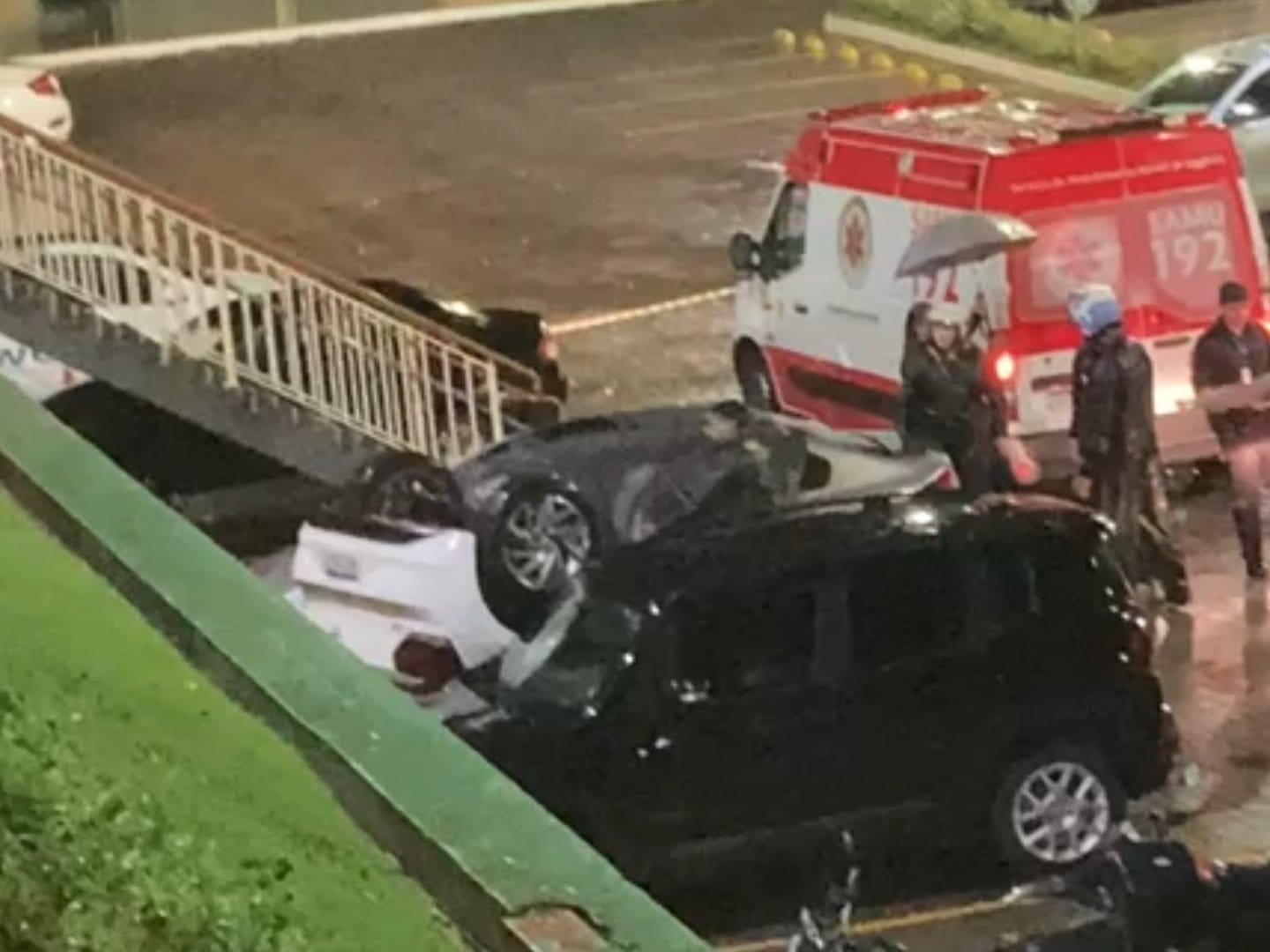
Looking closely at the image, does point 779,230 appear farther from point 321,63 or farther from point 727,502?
point 321,63

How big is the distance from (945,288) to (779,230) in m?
2.29

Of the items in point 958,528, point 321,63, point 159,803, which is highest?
point 159,803

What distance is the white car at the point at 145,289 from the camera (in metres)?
14.6

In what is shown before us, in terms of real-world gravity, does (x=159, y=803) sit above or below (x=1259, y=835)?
above

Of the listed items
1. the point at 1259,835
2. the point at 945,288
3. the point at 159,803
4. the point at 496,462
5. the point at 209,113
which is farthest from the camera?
the point at 209,113

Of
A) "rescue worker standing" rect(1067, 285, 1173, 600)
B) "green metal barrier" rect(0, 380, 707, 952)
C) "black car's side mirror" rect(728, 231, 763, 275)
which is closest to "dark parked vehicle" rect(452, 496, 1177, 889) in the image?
"green metal barrier" rect(0, 380, 707, 952)

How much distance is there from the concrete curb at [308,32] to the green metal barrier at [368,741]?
26.3 meters

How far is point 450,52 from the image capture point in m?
34.8

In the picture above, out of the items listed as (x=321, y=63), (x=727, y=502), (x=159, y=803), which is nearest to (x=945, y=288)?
(x=727, y=502)

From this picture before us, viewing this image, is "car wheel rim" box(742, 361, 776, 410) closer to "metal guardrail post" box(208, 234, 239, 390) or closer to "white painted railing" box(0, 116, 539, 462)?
"white painted railing" box(0, 116, 539, 462)

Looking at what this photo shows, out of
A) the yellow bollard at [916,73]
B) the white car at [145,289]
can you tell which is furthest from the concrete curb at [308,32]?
the white car at [145,289]

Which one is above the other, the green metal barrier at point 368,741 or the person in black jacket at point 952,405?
the green metal barrier at point 368,741

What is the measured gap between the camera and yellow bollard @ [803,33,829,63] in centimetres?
3347

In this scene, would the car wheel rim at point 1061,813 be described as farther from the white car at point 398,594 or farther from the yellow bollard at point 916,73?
the yellow bollard at point 916,73
